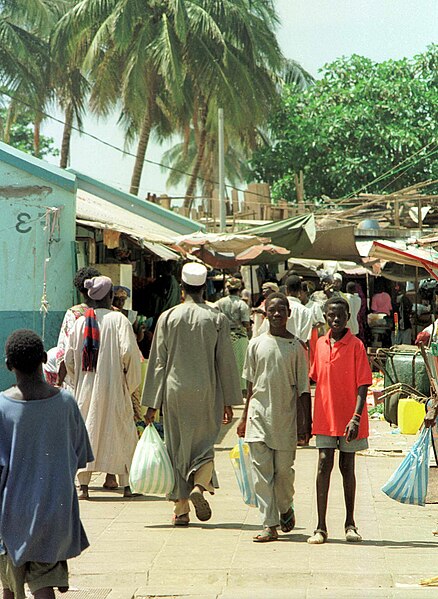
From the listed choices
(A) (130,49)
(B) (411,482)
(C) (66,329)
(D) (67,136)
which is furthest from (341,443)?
(D) (67,136)

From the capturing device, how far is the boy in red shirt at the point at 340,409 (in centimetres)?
692

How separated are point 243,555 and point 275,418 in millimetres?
901

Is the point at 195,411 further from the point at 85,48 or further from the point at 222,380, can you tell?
the point at 85,48

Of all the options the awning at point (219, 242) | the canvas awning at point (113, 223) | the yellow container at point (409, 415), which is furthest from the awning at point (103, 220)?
the yellow container at point (409, 415)

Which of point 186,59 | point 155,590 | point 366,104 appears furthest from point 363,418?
point 366,104

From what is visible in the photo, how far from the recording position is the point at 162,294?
53.3ft

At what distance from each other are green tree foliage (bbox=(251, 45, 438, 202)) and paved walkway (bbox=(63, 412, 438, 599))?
33020 millimetres

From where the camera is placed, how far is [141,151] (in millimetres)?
32688

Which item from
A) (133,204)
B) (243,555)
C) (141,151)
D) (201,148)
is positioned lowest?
(243,555)

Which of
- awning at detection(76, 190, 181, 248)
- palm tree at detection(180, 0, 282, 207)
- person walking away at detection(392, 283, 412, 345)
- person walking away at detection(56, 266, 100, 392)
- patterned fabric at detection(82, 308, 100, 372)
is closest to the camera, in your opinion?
patterned fabric at detection(82, 308, 100, 372)

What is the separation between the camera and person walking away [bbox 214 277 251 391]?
577 inches

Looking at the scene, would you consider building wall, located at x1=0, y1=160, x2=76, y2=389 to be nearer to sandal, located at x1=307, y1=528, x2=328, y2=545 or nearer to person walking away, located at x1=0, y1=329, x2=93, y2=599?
sandal, located at x1=307, y1=528, x2=328, y2=545

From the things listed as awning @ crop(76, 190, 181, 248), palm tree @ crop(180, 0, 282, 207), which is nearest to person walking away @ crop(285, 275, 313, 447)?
awning @ crop(76, 190, 181, 248)

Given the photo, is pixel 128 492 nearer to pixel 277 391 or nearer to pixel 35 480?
pixel 277 391
